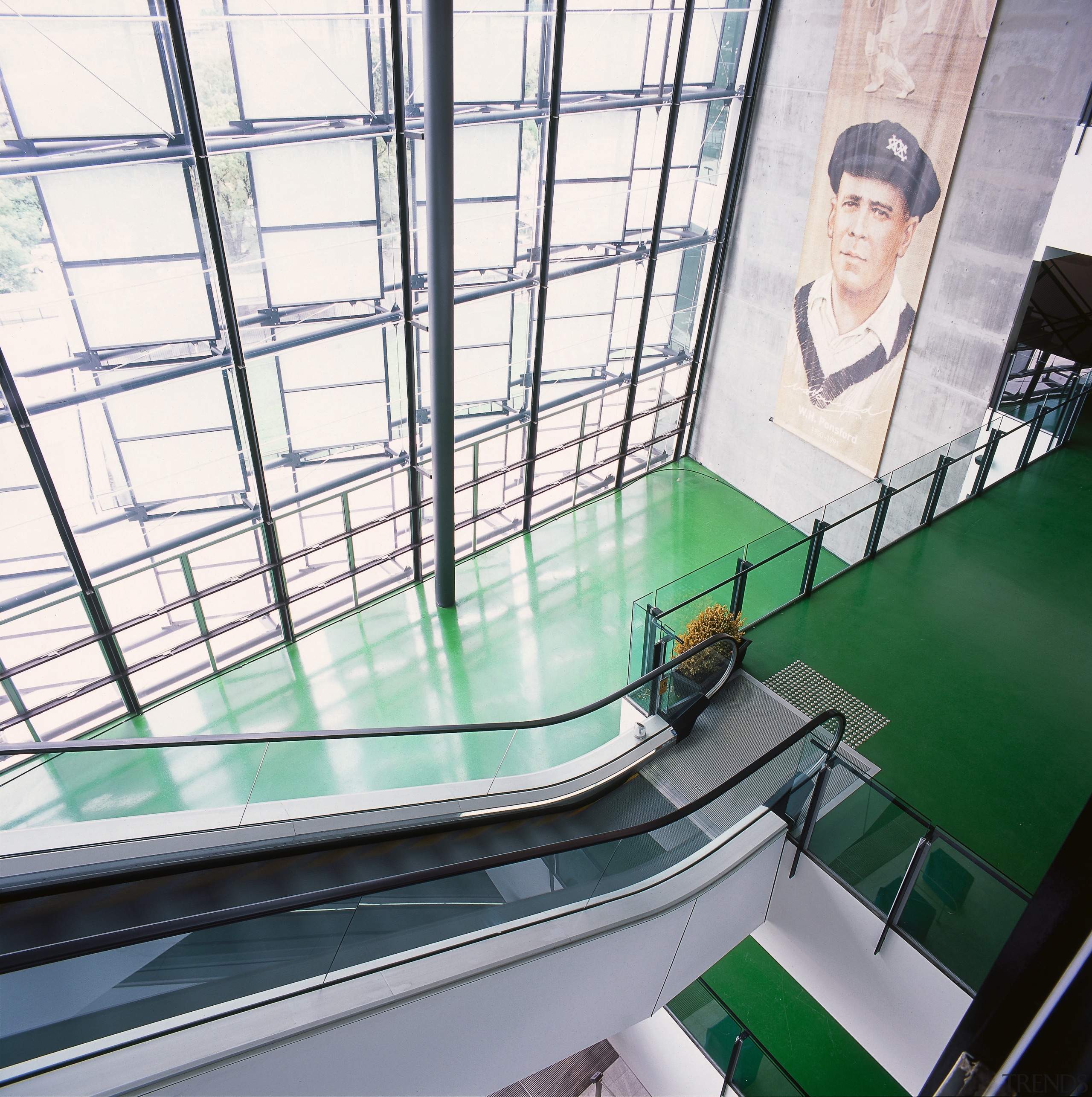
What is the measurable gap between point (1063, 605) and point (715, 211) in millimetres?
7934

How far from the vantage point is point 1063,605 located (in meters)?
8.00

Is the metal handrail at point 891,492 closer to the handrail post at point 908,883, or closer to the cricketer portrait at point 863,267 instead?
the cricketer portrait at point 863,267

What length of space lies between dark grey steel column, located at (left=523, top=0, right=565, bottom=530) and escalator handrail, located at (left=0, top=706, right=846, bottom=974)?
7498 millimetres

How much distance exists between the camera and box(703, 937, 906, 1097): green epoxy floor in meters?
8.24

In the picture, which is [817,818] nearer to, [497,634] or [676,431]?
[497,634]

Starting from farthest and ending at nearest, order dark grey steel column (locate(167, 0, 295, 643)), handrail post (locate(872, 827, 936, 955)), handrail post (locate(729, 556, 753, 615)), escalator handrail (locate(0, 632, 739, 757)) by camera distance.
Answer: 1. handrail post (locate(729, 556, 753, 615))
2. dark grey steel column (locate(167, 0, 295, 643))
3. handrail post (locate(872, 827, 936, 955))
4. escalator handrail (locate(0, 632, 739, 757))

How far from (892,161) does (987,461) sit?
418 cm

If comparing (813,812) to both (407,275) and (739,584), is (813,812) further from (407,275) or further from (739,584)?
(407,275)

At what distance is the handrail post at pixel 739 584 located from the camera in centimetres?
776

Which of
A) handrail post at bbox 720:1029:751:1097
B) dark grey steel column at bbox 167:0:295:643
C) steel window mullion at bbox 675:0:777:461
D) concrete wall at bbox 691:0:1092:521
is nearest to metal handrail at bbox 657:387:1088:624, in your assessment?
concrete wall at bbox 691:0:1092:521

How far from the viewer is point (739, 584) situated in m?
7.86

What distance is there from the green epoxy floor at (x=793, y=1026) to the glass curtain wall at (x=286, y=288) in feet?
22.2

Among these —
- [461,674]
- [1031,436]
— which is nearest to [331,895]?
[461,674]

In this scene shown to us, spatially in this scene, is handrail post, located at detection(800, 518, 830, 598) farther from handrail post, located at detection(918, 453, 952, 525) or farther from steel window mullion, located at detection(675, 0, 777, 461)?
steel window mullion, located at detection(675, 0, 777, 461)
